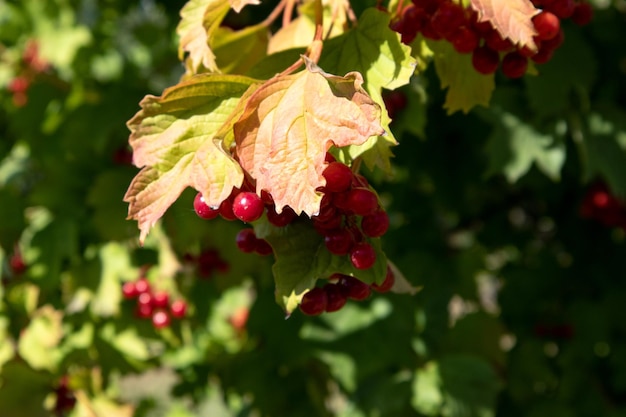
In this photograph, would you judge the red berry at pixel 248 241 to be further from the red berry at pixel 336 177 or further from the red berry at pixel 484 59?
the red berry at pixel 484 59

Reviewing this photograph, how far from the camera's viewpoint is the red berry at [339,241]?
1.05m

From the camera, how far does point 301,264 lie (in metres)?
1.09

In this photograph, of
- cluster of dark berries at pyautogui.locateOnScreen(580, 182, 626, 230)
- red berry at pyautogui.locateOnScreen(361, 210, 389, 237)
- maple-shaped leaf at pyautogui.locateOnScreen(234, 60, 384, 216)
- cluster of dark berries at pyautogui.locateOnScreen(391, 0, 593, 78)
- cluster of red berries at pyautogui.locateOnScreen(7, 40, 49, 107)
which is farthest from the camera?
cluster of red berries at pyautogui.locateOnScreen(7, 40, 49, 107)

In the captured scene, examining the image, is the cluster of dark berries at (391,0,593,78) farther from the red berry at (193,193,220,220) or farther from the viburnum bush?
the red berry at (193,193,220,220)

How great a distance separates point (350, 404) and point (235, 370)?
0.46m

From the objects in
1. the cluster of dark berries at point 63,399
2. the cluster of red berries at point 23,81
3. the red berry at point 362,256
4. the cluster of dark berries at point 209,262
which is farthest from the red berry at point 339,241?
the cluster of red berries at point 23,81

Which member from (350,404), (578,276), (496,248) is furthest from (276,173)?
(496,248)

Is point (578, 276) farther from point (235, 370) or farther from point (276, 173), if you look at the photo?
point (276, 173)

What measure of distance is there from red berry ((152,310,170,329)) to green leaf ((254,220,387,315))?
1470 millimetres

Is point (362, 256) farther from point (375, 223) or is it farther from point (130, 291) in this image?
point (130, 291)

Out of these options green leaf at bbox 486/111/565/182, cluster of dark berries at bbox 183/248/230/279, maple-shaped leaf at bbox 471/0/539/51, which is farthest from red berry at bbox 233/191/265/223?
cluster of dark berries at bbox 183/248/230/279

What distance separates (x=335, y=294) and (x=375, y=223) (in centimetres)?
15

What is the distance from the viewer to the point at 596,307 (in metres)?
2.65

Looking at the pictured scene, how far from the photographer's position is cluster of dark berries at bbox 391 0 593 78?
119 centimetres
